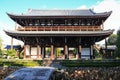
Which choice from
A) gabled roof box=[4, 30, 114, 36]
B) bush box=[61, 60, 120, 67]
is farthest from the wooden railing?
bush box=[61, 60, 120, 67]

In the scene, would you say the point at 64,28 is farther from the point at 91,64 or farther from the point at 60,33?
the point at 91,64

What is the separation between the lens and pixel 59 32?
3812 centimetres

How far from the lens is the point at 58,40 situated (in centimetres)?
4025

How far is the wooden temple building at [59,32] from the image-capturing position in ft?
125

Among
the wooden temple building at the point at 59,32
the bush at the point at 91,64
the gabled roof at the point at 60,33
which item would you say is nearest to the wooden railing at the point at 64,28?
the wooden temple building at the point at 59,32

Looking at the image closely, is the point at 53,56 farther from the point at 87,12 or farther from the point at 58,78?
the point at 58,78

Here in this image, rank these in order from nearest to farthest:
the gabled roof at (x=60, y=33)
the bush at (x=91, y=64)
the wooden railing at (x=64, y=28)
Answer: the bush at (x=91, y=64)
the gabled roof at (x=60, y=33)
the wooden railing at (x=64, y=28)

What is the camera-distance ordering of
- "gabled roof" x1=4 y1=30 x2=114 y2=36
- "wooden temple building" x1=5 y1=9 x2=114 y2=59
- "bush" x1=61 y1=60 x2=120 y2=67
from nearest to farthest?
1. "bush" x1=61 y1=60 x2=120 y2=67
2. "gabled roof" x1=4 y1=30 x2=114 y2=36
3. "wooden temple building" x1=5 y1=9 x2=114 y2=59

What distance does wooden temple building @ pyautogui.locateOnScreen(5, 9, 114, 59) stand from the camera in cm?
3816

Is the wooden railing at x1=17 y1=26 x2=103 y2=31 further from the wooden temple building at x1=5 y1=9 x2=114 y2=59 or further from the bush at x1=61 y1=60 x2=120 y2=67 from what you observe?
the bush at x1=61 y1=60 x2=120 y2=67

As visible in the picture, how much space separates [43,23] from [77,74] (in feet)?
67.0

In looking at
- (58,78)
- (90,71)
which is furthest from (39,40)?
(58,78)

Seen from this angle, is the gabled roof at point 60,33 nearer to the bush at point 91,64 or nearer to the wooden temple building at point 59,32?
the wooden temple building at point 59,32

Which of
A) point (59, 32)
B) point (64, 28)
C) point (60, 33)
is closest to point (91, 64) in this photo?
point (60, 33)
